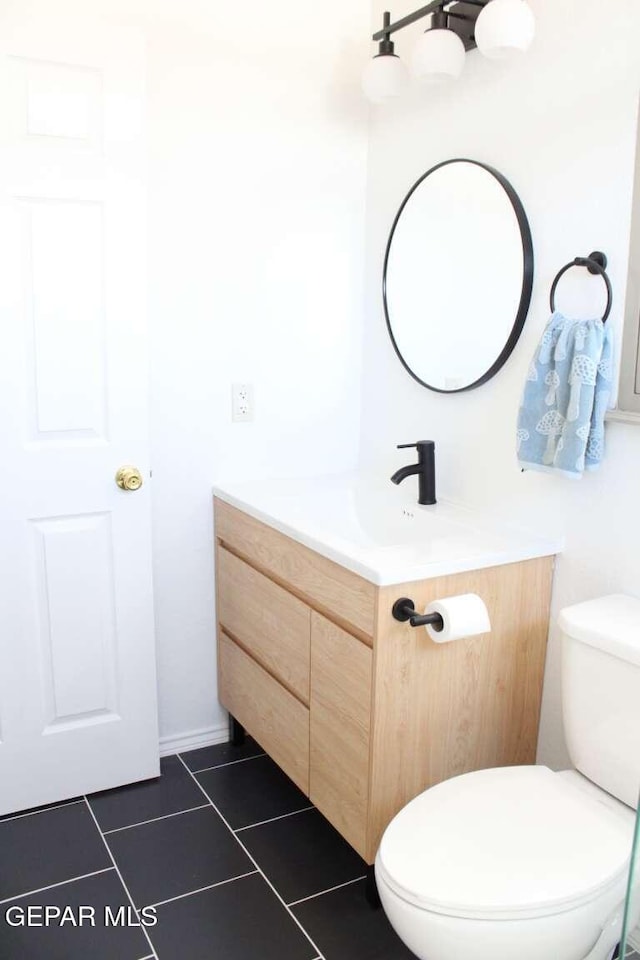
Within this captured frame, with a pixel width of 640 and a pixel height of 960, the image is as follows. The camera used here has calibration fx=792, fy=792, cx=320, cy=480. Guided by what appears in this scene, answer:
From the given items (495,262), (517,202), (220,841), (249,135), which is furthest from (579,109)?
(220,841)

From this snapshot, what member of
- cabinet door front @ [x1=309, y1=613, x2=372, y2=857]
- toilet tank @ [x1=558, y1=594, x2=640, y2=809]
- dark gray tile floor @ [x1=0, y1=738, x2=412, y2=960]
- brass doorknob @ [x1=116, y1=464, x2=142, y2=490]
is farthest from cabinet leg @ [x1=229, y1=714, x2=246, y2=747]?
toilet tank @ [x1=558, y1=594, x2=640, y2=809]

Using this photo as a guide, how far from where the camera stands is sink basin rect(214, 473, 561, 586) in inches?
67.3

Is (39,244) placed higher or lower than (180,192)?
lower

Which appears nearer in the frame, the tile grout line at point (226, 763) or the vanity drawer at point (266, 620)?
the vanity drawer at point (266, 620)

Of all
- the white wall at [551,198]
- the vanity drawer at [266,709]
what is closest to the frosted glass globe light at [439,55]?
the white wall at [551,198]

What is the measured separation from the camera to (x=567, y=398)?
1690 millimetres

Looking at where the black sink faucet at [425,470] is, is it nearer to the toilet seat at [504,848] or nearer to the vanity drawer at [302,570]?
the vanity drawer at [302,570]

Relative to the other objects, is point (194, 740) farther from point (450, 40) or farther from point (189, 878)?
point (450, 40)

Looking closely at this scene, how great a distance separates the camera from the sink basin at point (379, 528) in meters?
1.71

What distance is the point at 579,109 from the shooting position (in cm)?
172

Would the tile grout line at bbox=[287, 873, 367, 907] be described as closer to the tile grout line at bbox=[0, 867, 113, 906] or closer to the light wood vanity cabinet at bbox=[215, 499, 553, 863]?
the light wood vanity cabinet at bbox=[215, 499, 553, 863]

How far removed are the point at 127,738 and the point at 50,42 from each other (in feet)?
6.08

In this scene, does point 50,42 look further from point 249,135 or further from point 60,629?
point 60,629

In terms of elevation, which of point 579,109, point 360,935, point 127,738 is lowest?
point 360,935
